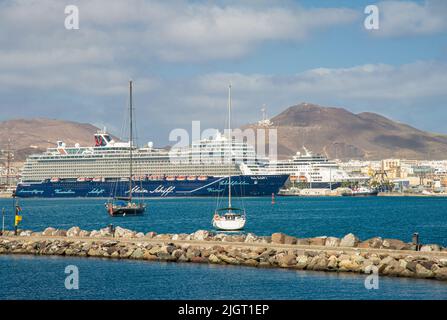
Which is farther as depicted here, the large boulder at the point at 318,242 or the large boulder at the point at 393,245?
the large boulder at the point at 318,242

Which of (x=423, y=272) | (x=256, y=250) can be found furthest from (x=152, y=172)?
(x=423, y=272)

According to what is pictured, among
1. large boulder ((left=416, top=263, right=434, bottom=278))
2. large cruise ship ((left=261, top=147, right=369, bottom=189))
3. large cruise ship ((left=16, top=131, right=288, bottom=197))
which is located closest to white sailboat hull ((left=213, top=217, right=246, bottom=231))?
large boulder ((left=416, top=263, right=434, bottom=278))

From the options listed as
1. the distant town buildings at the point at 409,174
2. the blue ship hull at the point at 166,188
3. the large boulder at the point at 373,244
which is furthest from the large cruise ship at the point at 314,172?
the large boulder at the point at 373,244

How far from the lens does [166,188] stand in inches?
3927

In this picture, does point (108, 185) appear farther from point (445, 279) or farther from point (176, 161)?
point (445, 279)

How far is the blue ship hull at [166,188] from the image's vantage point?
323 feet

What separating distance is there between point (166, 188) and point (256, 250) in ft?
242

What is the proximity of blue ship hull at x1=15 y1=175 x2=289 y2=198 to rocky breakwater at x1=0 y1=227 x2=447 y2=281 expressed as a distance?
6245 cm

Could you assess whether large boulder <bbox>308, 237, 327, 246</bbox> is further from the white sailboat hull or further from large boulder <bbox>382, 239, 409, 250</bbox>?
the white sailboat hull

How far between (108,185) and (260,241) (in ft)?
253

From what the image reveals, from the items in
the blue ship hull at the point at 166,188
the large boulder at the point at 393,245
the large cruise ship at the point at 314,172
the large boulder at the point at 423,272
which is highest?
the large cruise ship at the point at 314,172

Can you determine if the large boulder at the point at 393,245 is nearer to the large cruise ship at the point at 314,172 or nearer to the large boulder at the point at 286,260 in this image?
the large boulder at the point at 286,260

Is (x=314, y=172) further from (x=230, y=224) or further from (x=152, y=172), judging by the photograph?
(x=230, y=224)
